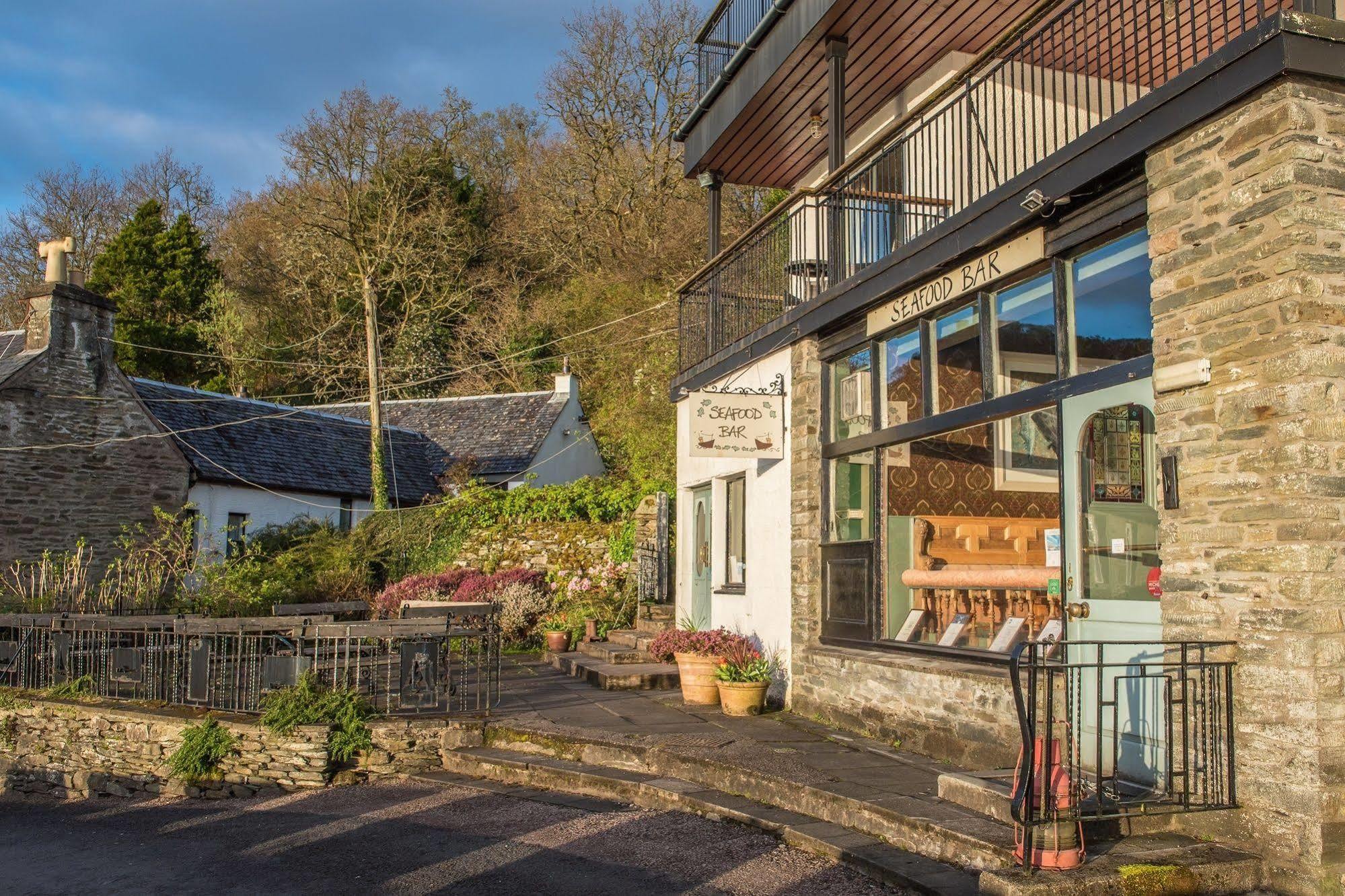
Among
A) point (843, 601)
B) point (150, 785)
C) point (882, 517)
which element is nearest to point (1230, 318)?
point (882, 517)

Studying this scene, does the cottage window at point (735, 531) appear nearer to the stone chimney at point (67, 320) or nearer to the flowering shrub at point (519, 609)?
the flowering shrub at point (519, 609)

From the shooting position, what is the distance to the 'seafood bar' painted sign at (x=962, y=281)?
695cm

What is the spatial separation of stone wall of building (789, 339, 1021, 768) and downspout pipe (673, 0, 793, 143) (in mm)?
3175

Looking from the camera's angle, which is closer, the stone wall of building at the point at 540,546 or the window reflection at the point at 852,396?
the window reflection at the point at 852,396

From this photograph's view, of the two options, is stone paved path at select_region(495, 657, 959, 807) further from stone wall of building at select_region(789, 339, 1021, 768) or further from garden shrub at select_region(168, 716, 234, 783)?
garden shrub at select_region(168, 716, 234, 783)

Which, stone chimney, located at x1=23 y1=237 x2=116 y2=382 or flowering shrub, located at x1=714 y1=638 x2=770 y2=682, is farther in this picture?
stone chimney, located at x1=23 y1=237 x2=116 y2=382

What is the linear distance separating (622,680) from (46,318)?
1387 cm

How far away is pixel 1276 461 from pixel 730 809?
381cm

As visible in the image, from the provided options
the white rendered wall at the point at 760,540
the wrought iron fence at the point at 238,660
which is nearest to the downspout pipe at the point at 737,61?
the white rendered wall at the point at 760,540

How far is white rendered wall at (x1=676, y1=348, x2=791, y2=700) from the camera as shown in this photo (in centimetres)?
1033

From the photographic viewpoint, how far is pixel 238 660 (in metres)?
10.3

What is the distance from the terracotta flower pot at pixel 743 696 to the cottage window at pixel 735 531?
1.92 metres

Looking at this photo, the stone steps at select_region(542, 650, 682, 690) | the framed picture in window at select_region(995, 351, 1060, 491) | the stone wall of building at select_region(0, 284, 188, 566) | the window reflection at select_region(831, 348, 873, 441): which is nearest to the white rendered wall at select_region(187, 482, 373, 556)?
the stone wall of building at select_region(0, 284, 188, 566)

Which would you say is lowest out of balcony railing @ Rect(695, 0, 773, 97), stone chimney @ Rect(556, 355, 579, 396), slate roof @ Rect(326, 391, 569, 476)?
slate roof @ Rect(326, 391, 569, 476)
